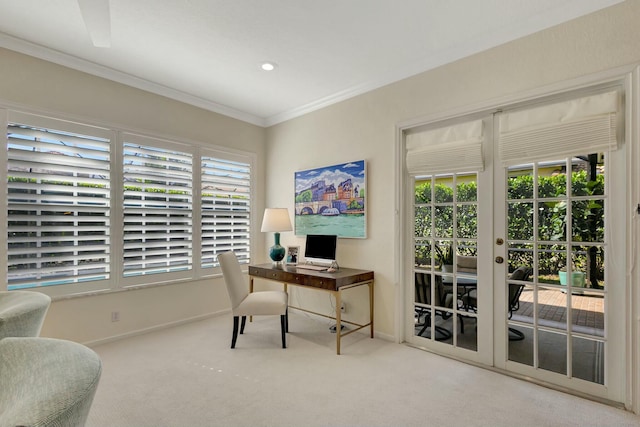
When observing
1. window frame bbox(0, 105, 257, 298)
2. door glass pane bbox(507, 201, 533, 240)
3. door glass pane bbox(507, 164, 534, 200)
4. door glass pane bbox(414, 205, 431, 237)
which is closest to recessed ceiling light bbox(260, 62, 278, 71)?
window frame bbox(0, 105, 257, 298)

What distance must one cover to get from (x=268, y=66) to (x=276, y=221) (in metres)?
1.69

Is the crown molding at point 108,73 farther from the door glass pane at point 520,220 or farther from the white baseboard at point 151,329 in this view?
the door glass pane at point 520,220

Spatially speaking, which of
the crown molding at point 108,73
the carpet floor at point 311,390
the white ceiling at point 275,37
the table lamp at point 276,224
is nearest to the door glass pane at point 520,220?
the carpet floor at point 311,390

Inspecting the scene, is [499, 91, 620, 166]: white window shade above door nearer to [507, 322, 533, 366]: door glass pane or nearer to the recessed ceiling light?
[507, 322, 533, 366]: door glass pane

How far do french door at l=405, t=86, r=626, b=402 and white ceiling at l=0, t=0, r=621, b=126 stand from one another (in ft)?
2.69

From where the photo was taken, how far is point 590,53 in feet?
7.38

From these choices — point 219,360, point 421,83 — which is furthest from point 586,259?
point 219,360

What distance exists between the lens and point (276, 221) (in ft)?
12.7

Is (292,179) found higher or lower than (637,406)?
higher

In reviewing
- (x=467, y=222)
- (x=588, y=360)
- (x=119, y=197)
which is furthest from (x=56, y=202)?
(x=588, y=360)

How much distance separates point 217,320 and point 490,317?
301 cm

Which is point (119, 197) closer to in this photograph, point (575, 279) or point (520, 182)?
point (520, 182)

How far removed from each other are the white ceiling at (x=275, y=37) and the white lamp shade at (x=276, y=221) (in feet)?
4.75

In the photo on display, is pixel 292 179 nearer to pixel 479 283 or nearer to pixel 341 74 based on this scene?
pixel 341 74
